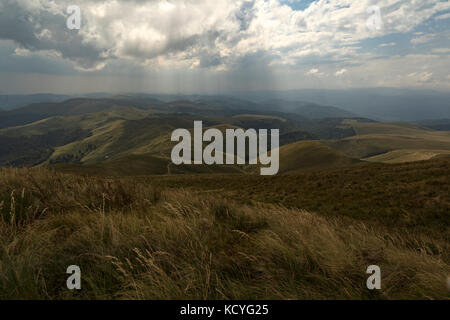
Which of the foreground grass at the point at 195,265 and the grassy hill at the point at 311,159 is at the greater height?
the foreground grass at the point at 195,265

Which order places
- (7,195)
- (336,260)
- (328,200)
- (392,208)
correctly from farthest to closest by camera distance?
(328,200) → (392,208) → (7,195) → (336,260)

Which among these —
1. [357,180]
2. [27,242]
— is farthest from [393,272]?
[357,180]

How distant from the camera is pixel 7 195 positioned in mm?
6059

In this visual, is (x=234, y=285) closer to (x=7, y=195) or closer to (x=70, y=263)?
(x=70, y=263)

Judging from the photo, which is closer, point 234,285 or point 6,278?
point 6,278

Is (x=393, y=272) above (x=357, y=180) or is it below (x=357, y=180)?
above

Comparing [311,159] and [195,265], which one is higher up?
[195,265]

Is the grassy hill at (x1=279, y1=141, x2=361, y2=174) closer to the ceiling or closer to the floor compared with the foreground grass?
closer to the floor

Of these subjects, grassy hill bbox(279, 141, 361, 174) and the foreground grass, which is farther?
grassy hill bbox(279, 141, 361, 174)

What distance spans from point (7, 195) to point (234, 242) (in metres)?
6.08

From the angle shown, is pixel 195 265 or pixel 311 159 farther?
pixel 311 159

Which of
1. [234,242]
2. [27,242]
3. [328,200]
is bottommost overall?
[328,200]

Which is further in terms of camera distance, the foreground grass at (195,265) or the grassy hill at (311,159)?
the grassy hill at (311,159)
